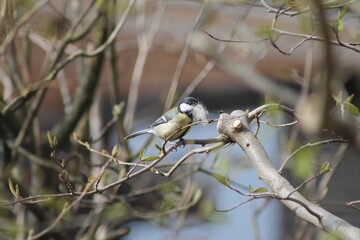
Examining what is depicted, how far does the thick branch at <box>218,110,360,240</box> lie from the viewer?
3.69 ft

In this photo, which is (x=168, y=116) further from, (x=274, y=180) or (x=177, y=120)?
(x=274, y=180)

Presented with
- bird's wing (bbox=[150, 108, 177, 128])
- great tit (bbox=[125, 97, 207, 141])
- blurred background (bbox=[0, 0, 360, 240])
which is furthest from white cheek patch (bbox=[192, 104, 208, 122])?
bird's wing (bbox=[150, 108, 177, 128])

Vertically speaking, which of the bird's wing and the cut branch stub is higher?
the cut branch stub

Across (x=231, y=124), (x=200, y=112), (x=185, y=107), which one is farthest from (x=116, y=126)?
(x=231, y=124)

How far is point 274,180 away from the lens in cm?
129

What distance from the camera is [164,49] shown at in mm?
3295

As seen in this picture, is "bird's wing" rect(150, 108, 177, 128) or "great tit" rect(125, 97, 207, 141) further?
"bird's wing" rect(150, 108, 177, 128)

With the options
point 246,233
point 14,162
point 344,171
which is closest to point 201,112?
point 14,162

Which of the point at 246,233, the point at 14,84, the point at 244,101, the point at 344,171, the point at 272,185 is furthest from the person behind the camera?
the point at 244,101

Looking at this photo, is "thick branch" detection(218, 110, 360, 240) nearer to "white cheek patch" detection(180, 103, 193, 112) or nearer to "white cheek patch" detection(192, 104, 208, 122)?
"white cheek patch" detection(192, 104, 208, 122)

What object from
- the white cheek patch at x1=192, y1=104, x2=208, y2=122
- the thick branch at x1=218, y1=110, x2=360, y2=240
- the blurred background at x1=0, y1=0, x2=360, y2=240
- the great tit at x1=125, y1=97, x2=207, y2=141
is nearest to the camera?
the thick branch at x1=218, y1=110, x2=360, y2=240

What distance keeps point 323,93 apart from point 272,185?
670 millimetres

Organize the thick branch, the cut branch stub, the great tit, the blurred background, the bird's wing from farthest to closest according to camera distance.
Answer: the bird's wing → the blurred background → the great tit → the cut branch stub → the thick branch

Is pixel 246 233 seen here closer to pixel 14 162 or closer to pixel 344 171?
pixel 344 171
